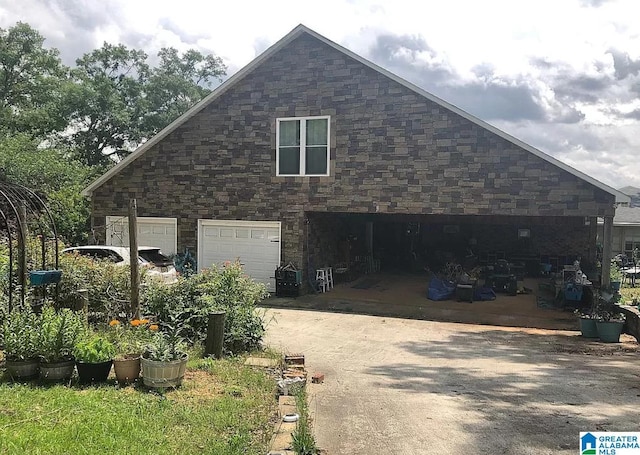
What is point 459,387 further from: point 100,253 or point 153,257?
point 100,253

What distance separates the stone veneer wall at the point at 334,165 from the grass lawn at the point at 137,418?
9.35 metres

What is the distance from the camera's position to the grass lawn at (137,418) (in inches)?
176

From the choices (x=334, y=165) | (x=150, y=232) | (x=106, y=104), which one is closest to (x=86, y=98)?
(x=106, y=104)

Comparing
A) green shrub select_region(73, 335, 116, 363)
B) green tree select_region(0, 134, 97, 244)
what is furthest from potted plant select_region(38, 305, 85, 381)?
green tree select_region(0, 134, 97, 244)

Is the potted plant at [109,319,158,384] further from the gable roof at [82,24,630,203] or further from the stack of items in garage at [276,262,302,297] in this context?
the gable roof at [82,24,630,203]

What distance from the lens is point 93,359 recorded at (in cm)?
608

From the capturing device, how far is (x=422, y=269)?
22.4 meters

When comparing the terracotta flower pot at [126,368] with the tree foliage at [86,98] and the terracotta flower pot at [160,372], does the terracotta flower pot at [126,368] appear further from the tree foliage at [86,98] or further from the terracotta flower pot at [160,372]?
the tree foliage at [86,98]

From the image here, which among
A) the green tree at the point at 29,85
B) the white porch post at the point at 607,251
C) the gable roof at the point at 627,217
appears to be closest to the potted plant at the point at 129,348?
the white porch post at the point at 607,251

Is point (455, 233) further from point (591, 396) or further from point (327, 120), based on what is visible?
point (591, 396)

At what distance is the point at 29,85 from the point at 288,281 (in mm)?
24270

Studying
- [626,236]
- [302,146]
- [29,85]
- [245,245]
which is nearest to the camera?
[302,146]

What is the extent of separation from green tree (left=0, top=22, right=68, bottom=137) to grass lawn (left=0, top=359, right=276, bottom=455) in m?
27.1

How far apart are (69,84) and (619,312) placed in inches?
1218
